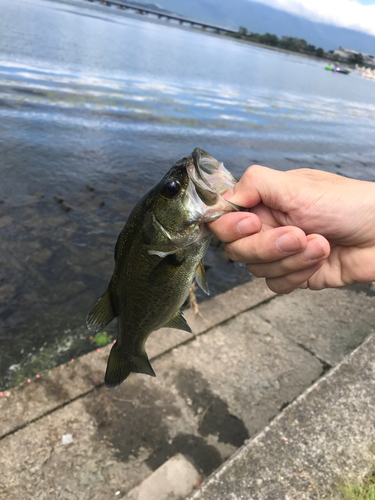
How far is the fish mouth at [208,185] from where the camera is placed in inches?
77.5

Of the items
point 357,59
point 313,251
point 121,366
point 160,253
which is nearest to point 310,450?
point 121,366

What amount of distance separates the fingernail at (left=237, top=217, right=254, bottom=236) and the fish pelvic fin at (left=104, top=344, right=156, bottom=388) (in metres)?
1.08

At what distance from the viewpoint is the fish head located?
1960mm

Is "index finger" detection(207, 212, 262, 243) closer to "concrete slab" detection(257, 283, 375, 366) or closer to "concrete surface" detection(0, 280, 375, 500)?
"concrete surface" detection(0, 280, 375, 500)

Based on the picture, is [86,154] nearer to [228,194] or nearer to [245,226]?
[228,194]

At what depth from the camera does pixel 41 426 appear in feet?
11.4

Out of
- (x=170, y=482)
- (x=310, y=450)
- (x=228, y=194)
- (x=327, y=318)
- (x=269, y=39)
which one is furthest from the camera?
(x=269, y=39)

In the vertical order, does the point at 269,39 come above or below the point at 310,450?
above

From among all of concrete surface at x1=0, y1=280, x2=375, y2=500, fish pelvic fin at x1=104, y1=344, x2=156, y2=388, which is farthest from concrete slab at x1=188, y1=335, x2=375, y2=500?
fish pelvic fin at x1=104, y1=344, x2=156, y2=388

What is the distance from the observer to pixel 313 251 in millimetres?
2016

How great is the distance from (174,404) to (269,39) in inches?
5544

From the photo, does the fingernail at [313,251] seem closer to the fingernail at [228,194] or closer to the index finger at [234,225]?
the index finger at [234,225]

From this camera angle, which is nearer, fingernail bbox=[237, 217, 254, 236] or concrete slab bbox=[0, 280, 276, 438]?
fingernail bbox=[237, 217, 254, 236]

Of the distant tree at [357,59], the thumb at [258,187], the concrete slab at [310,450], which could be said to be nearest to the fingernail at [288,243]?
the thumb at [258,187]
